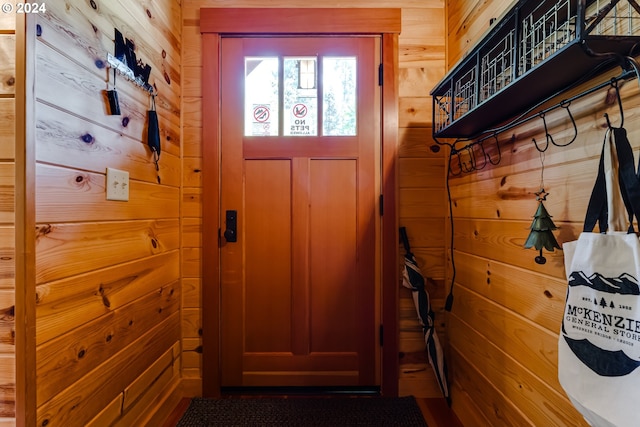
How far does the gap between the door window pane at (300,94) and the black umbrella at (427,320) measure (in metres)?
0.93

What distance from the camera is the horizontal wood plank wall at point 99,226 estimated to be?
2.80 ft

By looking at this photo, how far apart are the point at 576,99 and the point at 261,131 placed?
1334mm

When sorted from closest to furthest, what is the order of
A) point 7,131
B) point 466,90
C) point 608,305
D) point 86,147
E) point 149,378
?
point 608,305
point 7,131
point 86,147
point 466,90
point 149,378

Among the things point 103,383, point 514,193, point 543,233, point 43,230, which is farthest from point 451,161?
point 103,383

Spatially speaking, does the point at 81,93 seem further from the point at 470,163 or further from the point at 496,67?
the point at 470,163

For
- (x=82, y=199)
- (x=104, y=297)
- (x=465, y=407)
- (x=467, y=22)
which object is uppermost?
(x=467, y=22)

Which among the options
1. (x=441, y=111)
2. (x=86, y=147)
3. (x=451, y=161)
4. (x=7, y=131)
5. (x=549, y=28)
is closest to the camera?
(x=7, y=131)

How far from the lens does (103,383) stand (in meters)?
1.06

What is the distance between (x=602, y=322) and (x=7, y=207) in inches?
57.5

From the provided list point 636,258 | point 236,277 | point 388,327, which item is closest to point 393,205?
point 388,327

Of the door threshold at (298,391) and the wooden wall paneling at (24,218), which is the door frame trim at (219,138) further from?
the wooden wall paneling at (24,218)

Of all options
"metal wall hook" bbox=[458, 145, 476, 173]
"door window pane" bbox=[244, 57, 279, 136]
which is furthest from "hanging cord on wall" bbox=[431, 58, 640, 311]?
"door window pane" bbox=[244, 57, 279, 136]

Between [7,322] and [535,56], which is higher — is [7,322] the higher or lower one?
the lower one

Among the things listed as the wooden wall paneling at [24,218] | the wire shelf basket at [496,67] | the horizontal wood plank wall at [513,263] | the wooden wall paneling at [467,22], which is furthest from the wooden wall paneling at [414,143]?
the wooden wall paneling at [24,218]
